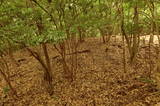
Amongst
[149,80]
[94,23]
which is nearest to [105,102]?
[149,80]

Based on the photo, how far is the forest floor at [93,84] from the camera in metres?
6.70

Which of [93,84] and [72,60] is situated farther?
[72,60]

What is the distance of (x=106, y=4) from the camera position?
337 inches

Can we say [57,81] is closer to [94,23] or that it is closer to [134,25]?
[94,23]

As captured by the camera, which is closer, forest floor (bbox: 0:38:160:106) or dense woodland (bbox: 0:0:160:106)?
dense woodland (bbox: 0:0:160:106)

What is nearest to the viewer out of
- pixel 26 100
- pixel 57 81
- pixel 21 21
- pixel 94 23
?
pixel 21 21

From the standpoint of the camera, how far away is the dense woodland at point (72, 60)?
5443mm

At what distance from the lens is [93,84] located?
305 inches

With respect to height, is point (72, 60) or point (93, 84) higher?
point (72, 60)

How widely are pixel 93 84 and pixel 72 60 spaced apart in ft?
4.43

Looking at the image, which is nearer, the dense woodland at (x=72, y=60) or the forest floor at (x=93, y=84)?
the dense woodland at (x=72, y=60)

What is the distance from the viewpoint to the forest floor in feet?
22.0

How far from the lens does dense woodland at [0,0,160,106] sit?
17.9 feet

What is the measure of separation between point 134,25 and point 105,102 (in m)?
3.73
